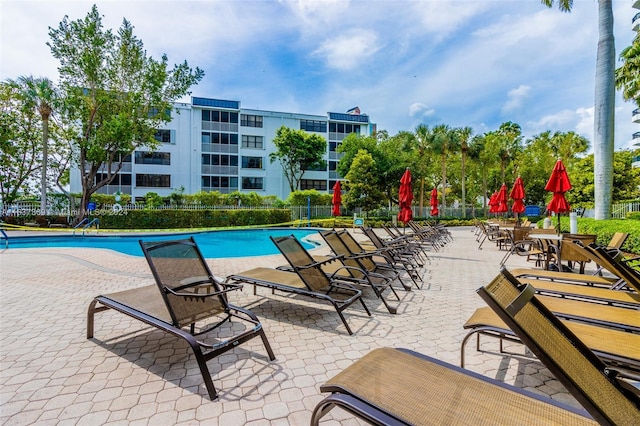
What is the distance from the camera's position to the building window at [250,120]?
37781 millimetres

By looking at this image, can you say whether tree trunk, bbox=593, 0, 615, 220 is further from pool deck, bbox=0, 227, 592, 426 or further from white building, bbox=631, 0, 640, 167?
white building, bbox=631, 0, 640, 167

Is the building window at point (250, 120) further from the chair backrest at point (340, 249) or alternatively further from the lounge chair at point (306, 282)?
the lounge chair at point (306, 282)

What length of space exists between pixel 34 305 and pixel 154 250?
3.58 m

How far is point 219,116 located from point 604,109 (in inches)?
1340

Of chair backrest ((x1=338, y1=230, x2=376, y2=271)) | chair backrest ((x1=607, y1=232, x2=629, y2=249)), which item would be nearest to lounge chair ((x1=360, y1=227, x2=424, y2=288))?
chair backrest ((x1=338, y1=230, x2=376, y2=271))

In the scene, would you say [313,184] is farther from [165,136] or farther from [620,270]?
[620,270]

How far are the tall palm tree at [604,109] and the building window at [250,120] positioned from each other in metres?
32.3

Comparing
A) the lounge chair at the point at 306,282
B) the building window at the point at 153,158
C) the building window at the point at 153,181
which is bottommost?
the lounge chair at the point at 306,282

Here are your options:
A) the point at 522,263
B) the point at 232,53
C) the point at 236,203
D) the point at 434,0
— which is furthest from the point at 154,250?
the point at 236,203

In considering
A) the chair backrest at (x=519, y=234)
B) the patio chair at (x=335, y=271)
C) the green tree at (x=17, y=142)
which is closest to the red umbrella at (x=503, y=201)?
the chair backrest at (x=519, y=234)

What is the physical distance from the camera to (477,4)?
34.0 feet

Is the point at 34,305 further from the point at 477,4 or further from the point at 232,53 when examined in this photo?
the point at 477,4

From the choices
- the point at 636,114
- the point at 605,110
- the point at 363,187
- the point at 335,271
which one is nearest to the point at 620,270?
the point at 335,271

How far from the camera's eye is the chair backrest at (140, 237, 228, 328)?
3061mm
